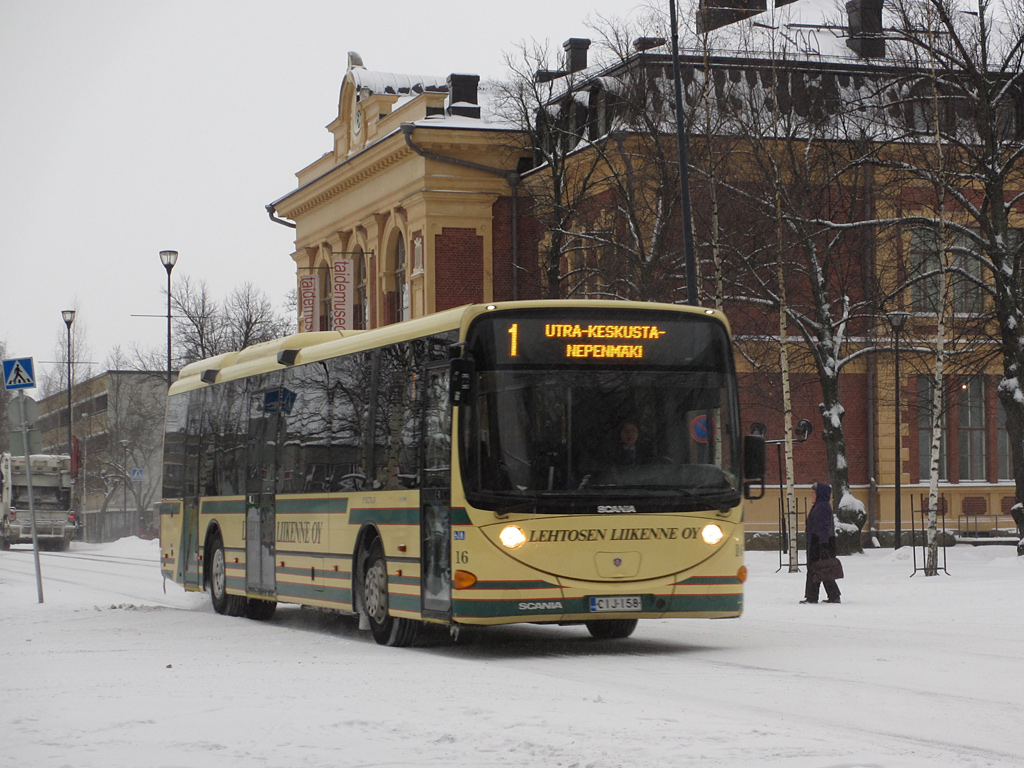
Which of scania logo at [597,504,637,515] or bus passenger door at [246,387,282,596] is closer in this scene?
scania logo at [597,504,637,515]

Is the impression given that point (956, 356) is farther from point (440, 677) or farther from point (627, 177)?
point (440, 677)

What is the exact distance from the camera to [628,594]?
48.8 ft

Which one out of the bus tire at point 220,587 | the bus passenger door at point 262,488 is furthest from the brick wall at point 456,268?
the bus passenger door at point 262,488

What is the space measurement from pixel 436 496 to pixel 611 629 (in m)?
3.11

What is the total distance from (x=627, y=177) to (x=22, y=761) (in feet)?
89.3

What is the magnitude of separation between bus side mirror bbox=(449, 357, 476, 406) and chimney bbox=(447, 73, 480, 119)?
41529 mm

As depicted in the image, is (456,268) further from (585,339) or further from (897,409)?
(585,339)

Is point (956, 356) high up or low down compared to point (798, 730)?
up

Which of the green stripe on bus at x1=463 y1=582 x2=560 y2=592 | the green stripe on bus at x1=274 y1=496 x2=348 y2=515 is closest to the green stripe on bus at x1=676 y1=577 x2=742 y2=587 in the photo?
the green stripe on bus at x1=463 y1=582 x2=560 y2=592

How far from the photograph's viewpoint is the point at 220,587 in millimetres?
22375

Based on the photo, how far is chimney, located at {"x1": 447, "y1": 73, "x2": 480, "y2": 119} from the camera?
55312mm

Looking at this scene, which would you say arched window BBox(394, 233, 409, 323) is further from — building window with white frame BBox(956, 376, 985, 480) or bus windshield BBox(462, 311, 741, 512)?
bus windshield BBox(462, 311, 741, 512)

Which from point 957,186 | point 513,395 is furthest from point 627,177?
point 513,395

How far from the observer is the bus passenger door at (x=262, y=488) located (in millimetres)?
20062
